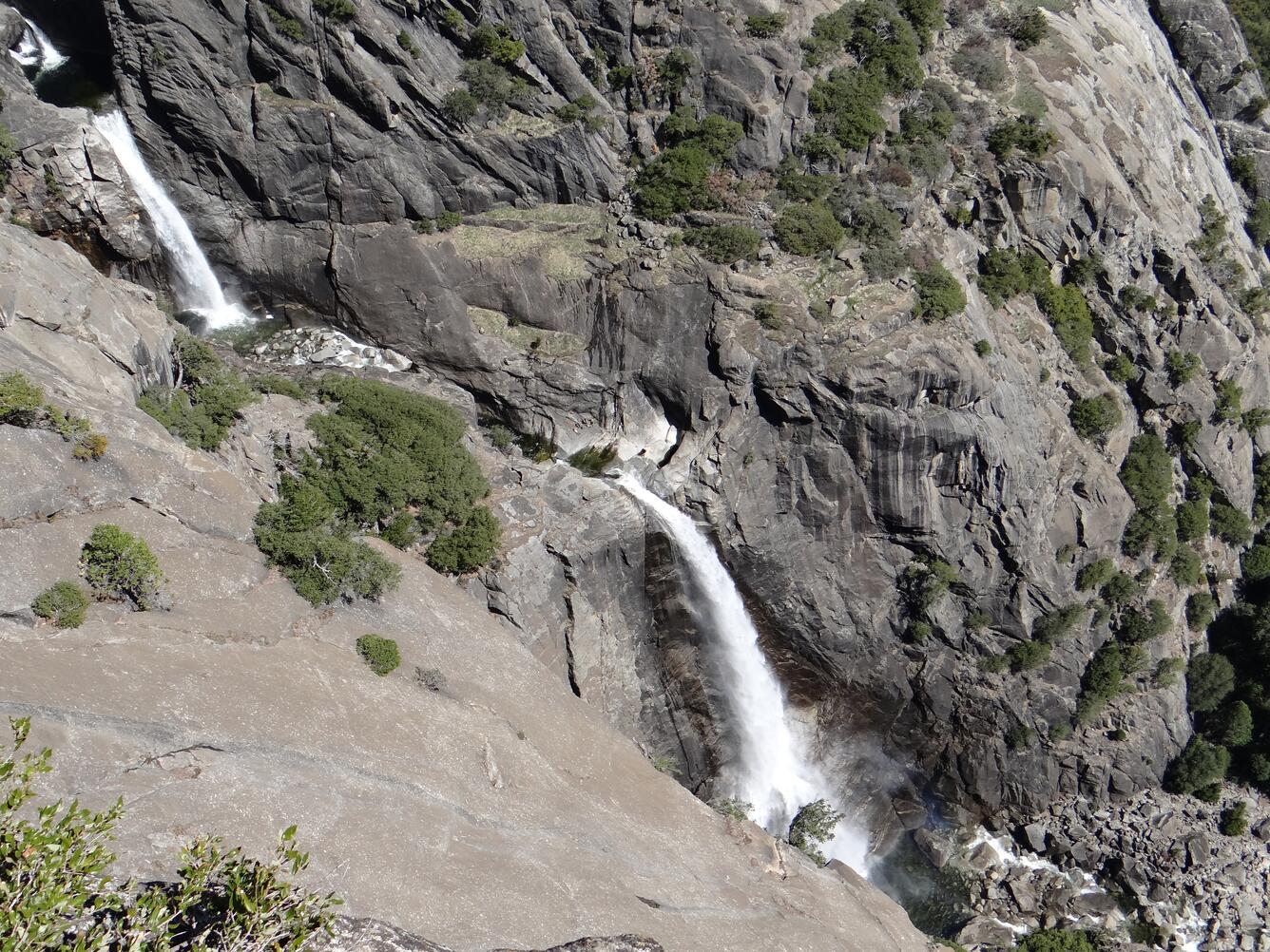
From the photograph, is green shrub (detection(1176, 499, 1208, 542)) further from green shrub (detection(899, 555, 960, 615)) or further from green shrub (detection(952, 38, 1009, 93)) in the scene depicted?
green shrub (detection(952, 38, 1009, 93))

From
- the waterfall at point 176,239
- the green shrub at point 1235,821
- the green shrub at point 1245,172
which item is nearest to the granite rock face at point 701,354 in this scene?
the waterfall at point 176,239

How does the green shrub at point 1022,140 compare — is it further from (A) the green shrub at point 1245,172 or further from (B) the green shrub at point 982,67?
(A) the green shrub at point 1245,172

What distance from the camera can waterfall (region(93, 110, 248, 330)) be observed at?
32219mm

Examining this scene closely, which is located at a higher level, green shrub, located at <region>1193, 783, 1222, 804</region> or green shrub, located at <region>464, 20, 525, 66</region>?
green shrub, located at <region>464, 20, 525, 66</region>

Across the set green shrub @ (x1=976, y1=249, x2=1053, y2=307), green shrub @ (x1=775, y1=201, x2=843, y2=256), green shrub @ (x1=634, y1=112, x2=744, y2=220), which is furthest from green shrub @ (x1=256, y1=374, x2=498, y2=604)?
green shrub @ (x1=976, y1=249, x2=1053, y2=307)

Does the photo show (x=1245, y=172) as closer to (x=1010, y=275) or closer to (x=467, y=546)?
(x=1010, y=275)

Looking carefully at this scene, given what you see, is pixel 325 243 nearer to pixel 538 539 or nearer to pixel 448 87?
pixel 448 87

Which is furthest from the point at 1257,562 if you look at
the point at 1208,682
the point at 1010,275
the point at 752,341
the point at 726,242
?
the point at 726,242

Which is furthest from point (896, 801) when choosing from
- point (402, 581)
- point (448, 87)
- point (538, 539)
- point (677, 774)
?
point (448, 87)

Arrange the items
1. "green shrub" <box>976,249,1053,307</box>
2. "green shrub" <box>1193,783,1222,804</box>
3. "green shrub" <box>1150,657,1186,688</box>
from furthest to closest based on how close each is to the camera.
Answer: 1. "green shrub" <box>1150,657,1186,688</box>
2. "green shrub" <box>976,249,1053,307</box>
3. "green shrub" <box>1193,783,1222,804</box>

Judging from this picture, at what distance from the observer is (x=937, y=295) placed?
3456 centimetres

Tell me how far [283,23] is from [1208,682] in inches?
2057

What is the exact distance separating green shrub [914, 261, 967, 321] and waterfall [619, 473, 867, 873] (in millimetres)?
13791

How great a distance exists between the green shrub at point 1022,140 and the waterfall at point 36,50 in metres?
42.9
